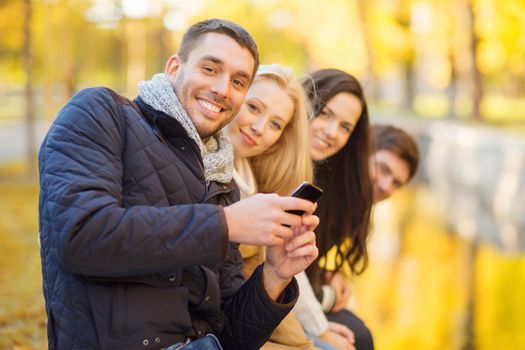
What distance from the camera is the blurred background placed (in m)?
6.52

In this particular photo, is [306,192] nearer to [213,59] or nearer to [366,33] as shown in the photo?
[213,59]

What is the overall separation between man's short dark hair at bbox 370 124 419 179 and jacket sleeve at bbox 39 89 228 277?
3.01m

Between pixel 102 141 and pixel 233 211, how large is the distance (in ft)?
1.40

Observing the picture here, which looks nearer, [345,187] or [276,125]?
[276,125]

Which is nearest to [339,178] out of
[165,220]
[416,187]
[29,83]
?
[165,220]

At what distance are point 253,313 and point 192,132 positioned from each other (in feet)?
2.08

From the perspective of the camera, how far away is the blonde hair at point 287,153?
358 cm

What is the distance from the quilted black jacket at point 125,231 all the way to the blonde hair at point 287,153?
106 cm

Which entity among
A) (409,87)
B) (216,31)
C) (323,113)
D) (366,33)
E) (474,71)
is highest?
(216,31)

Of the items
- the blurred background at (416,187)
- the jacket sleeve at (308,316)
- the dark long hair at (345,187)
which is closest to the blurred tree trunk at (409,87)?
the blurred background at (416,187)

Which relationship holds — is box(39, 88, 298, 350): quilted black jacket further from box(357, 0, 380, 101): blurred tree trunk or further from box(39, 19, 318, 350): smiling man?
box(357, 0, 380, 101): blurred tree trunk

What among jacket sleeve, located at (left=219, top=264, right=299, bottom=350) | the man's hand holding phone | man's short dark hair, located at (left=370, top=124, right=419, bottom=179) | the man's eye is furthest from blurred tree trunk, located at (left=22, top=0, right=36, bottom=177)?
the man's hand holding phone

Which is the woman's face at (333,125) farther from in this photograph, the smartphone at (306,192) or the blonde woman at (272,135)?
the smartphone at (306,192)

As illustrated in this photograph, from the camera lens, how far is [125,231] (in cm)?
202
